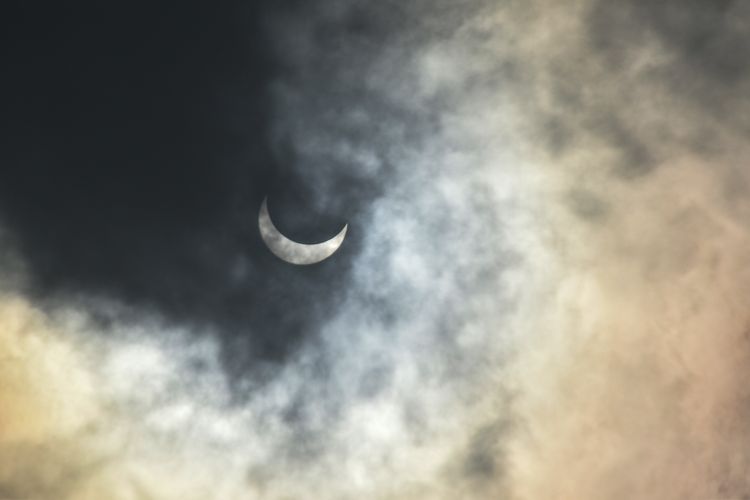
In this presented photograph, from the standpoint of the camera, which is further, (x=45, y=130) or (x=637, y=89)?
(x=45, y=130)

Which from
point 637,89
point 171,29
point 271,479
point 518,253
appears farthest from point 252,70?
point 271,479

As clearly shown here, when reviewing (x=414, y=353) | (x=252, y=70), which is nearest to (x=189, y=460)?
(x=414, y=353)

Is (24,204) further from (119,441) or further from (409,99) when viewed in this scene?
(409,99)

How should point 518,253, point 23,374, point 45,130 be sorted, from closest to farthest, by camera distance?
1. point 23,374
2. point 518,253
3. point 45,130

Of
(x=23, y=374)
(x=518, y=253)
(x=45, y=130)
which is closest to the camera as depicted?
(x=23, y=374)

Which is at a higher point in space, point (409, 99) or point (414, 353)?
point (409, 99)

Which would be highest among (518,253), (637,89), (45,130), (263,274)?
(45,130)
